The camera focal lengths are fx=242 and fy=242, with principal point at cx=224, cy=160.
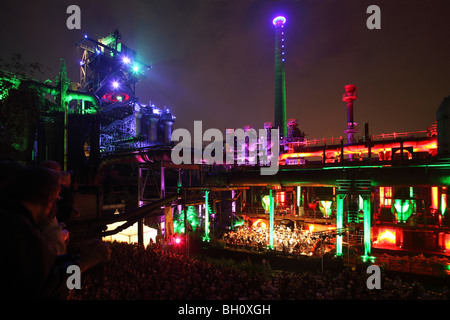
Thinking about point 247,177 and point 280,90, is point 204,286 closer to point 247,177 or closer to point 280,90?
point 247,177

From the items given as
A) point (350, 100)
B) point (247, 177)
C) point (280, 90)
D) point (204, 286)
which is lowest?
point (204, 286)

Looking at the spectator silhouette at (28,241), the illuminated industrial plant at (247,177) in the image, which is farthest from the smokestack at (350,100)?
the spectator silhouette at (28,241)

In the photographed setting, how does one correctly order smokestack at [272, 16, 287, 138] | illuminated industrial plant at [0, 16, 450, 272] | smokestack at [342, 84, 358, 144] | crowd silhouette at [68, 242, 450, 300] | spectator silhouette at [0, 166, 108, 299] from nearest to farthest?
spectator silhouette at [0, 166, 108, 299] < crowd silhouette at [68, 242, 450, 300] < illuminated industrial plant at [0, 16, 450, 272] < smokestack at [342, 84, 358, 144] < smokestack at [272, 16, 287, 138]

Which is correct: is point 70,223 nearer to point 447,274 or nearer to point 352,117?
point 447,274

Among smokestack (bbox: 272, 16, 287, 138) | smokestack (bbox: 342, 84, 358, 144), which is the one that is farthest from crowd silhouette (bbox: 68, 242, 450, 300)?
smokestack (bbox: 272, 16, 287, 138)

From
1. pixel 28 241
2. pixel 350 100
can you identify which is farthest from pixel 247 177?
pixel 350 100

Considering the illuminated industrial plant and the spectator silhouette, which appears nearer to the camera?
the spectator silhouette

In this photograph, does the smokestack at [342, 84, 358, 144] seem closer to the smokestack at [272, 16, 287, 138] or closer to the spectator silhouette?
the smokestack at [272, 16, 287, 138]

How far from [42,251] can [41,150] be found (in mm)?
26513

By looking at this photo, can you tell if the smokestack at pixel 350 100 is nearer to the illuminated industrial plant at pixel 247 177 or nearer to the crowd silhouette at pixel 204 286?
the illuminated industrial plant at pixel 247 177

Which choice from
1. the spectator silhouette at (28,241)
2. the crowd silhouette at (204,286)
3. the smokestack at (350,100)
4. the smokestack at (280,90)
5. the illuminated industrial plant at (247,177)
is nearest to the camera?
the spectator silhouette at (28,241)

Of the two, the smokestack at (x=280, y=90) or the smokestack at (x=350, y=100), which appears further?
the smokestack at (x=280, y=90)
